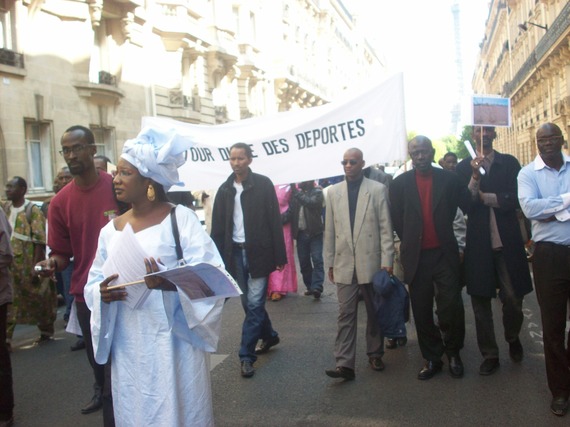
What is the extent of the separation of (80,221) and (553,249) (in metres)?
3.23

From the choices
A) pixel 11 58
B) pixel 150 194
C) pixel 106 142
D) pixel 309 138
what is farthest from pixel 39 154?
pixel 150 194

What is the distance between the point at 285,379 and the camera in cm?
544

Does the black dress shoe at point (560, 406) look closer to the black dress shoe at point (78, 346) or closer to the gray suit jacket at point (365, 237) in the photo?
the gray suit jacket at point (365, 237)

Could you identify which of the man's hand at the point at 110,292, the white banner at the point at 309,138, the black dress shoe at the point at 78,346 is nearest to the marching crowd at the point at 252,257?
the man's hand at the point at 110,292

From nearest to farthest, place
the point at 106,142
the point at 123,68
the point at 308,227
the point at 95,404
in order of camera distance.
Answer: the point at 95,404 → the point at 308,227 → the point at 106,142 → the point at 123,68

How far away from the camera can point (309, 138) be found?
7051mm

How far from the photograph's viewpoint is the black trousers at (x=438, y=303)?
529 centimetres

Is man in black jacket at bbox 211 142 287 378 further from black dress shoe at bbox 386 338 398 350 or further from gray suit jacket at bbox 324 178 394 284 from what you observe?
black dress shoe at bbox 386 338 398 350

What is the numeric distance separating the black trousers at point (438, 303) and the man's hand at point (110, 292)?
2.93 metres

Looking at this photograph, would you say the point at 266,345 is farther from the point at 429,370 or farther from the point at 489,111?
the point at 489,111

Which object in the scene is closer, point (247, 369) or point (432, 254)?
point (432, 254)

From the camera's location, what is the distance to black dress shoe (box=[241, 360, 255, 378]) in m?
5.55

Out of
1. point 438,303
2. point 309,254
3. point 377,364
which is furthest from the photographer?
point 309,254

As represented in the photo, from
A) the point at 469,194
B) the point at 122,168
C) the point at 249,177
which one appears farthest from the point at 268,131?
the point at 122,168
